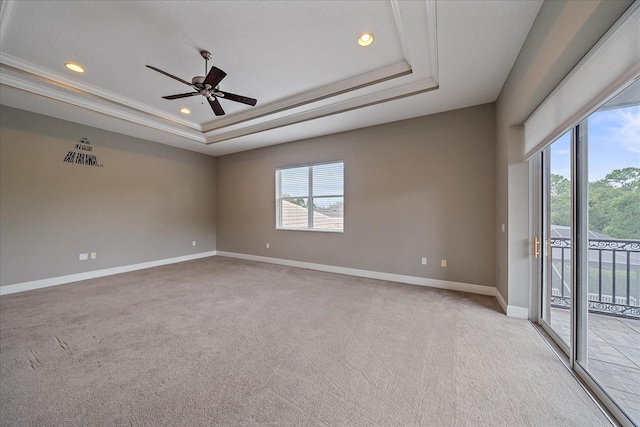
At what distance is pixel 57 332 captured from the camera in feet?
7.63

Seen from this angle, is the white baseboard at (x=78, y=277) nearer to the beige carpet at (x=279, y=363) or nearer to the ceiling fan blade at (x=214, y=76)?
the beige carpet at (x=279, y=363)

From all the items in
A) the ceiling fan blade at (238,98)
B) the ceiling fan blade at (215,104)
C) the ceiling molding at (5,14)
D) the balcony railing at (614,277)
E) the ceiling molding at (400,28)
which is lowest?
the balcony railing at (614,277)

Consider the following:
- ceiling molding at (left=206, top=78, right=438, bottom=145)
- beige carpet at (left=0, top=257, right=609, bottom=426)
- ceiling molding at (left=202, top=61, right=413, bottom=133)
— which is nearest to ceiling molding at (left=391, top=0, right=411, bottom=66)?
ceiling molding at (left=202, top=61, right=413, bottom=133)

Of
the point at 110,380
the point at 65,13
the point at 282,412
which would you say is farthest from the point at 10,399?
the point at 65,13

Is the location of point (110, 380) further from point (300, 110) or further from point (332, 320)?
point (300, 110)

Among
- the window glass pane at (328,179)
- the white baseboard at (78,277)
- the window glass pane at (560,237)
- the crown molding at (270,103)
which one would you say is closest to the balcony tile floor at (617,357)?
the window glass pane at (560,237)

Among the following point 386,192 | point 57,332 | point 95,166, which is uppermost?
point 95,166

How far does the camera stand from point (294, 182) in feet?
17.1

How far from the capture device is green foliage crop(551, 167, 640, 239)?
1302 millimetres

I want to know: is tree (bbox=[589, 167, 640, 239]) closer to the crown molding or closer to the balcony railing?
the balcony railing

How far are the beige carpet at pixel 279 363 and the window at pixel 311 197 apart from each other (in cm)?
186

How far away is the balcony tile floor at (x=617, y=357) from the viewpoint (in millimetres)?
1393

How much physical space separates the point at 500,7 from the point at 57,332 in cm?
494

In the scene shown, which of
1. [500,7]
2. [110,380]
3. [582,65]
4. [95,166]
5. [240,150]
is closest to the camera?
[582,65]
